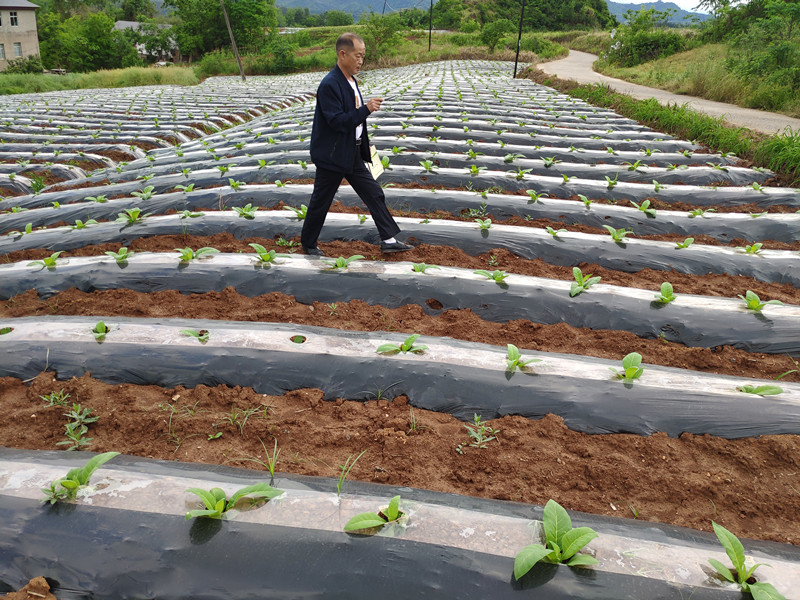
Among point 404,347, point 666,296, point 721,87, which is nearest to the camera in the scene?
point 404,347

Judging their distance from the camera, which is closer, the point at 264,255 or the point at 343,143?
the point at 343,143

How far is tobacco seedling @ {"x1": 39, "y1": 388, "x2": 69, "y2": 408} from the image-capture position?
2.36m

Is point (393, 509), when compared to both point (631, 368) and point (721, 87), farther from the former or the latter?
point (721, 87)

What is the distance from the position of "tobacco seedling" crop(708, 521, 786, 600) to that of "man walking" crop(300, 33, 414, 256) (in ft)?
9.21

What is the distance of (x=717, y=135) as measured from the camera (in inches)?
285

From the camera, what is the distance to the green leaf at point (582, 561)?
1436mm

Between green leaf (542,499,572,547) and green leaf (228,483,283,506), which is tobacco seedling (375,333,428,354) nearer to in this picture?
green leaf (228,483,283,506)

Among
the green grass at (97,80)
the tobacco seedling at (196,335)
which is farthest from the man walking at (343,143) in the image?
the green grass at (97,80)

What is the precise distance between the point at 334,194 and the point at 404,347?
170cm

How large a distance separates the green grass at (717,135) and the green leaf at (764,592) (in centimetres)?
586

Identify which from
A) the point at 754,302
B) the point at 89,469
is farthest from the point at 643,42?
the point at 89,469

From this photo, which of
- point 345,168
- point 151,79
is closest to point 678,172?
point 345,168

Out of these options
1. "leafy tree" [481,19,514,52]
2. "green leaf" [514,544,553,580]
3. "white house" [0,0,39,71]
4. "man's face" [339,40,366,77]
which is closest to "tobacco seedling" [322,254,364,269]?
"man's face" [339,40,366,77]

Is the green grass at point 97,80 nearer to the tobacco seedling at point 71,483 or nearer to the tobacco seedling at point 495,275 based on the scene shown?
the tobacco seedling at point 495,275
